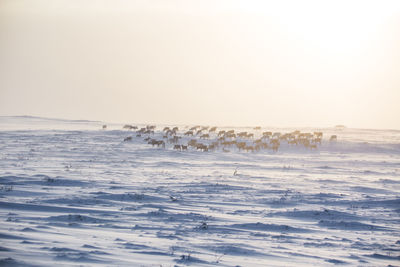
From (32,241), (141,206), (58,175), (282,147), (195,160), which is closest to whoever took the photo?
(32,241)

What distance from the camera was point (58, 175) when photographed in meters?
18.4

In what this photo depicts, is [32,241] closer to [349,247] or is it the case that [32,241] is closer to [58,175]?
[349,247]

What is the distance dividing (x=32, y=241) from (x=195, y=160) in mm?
20313

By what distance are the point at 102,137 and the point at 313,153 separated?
18.7 m

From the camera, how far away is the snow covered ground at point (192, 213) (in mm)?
7934

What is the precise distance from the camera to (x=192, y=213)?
472 inches

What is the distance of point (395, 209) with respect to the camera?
13.6 metres

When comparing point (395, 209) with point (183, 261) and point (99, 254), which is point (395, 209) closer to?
point (183, 261)

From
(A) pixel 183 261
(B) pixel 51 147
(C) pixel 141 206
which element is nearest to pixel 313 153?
(B) pixel 51 147

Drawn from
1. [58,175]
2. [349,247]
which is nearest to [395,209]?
[349,247]

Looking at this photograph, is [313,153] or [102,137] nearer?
[313,153]

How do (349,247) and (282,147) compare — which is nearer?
(349,247)

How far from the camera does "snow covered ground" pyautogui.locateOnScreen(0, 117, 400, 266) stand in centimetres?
793

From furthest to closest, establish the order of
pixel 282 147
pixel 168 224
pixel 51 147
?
1. pixel 282 147
2. pixel 51 147
3. pixel 168 224
